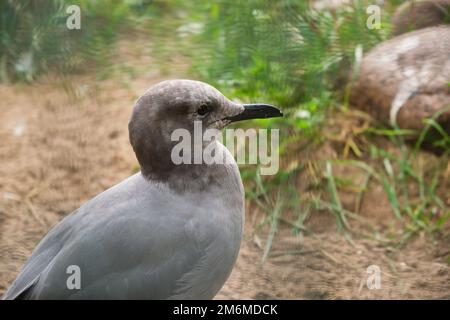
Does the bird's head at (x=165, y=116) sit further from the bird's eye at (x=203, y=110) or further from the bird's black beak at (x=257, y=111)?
the bird's black beak at (x=257, y=111)

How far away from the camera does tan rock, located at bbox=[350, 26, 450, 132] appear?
147 inches

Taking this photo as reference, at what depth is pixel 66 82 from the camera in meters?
4.02

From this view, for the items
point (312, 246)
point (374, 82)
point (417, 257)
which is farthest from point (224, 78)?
point (417, 257)

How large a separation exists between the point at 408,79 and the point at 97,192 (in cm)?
162

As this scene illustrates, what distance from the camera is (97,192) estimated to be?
12.4 ft

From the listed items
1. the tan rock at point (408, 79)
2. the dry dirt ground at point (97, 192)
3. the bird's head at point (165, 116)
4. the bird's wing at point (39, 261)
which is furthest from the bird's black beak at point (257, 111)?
the tan rock at point (408, 79)

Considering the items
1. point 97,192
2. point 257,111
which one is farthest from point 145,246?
point 97,192

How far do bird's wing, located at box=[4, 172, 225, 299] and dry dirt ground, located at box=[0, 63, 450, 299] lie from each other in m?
0.67

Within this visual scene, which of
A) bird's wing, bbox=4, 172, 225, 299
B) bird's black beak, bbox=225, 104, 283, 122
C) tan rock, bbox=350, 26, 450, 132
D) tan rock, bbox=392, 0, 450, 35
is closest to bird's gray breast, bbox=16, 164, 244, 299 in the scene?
bird's wing, bbox=4, 172, 225, 299

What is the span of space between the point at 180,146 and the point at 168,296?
0.51m

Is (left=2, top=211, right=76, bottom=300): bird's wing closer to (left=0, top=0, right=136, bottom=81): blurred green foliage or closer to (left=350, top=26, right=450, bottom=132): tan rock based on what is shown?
(left=0, top=0, right=136, bottom=81): blurred green foliage

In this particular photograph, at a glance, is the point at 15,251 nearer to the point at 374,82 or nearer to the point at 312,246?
the point at 312,246

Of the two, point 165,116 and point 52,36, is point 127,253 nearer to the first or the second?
point 165,116

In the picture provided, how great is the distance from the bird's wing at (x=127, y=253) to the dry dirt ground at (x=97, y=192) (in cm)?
67
